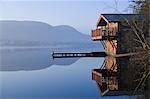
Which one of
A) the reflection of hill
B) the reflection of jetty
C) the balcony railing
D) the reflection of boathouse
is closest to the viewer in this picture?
the reflection of jetty

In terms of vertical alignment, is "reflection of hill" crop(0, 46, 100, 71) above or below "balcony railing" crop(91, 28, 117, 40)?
below

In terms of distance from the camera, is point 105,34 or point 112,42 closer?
point 105,34

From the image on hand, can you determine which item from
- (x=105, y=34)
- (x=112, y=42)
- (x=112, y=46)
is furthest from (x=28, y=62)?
(x=105, y=34)

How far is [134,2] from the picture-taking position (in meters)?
11.6

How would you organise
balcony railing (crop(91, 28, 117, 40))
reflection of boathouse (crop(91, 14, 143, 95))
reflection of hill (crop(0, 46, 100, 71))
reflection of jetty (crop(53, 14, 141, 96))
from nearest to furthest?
reflection of jetty (crop(53, 14, 141, 96)) → reflection of boathouse (crop(91, 14, 143, 95)) → balcony railing (crop(91, 28, 117, 40)) → reflection of hill (crop(0, 46, 100, 71))

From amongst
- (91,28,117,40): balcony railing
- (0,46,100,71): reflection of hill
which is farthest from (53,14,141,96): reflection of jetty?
(0,46,100,71): reflection of hill

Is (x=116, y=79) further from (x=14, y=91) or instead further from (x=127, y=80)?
(x=14, y=91)

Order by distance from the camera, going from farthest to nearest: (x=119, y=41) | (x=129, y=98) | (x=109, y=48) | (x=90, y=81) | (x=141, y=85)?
(x=109, y=48) < (x=119, y=41) < (x=90, y=81) < (x=141, y=85) < (x=129, y=98)

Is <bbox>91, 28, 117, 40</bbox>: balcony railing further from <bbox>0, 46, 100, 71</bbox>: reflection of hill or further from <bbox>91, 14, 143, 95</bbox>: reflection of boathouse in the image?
<bbox>0, 46, 100, 71</bbox>: reflection of hill

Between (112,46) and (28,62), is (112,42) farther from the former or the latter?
(28,62)

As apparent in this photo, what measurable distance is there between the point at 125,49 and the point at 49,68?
5.81 meters

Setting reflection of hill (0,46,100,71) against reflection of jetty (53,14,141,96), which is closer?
reflection of jetty (53,14,141,96)

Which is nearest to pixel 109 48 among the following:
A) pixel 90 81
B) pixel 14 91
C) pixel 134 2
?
pixel 90 81

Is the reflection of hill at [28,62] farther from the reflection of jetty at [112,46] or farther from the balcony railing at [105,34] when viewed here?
the balcony railing at [105,34]
